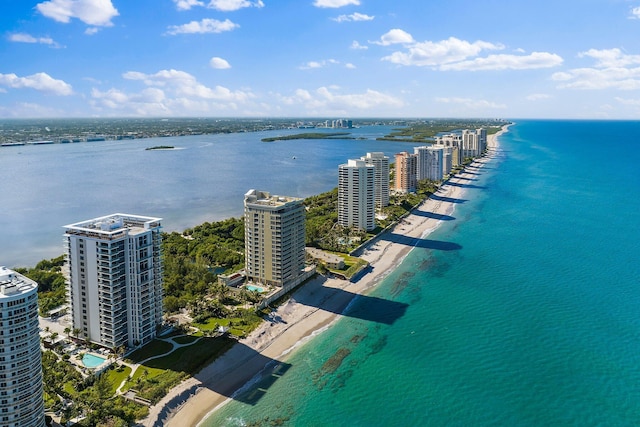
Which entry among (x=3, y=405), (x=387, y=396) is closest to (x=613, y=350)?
(x=387, y=396)

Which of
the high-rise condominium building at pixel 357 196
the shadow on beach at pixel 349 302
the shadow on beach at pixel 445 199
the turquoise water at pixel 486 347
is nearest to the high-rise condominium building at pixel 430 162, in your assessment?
the shadow on beach at pixel 445 199

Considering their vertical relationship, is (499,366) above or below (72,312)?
below

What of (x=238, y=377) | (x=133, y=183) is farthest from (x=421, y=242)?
(x=133, y=183)

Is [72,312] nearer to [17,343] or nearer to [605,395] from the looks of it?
[17,343]

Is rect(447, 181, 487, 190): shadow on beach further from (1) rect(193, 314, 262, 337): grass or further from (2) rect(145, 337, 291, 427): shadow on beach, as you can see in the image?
(2) rect(145, 337, 291, 427): shadow on beach

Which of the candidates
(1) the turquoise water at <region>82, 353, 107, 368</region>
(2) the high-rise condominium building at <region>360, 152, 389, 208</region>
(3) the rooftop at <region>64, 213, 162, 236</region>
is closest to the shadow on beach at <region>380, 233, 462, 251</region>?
(2) the high-rise condominium building at <region>360, 152, 389, 208</region>

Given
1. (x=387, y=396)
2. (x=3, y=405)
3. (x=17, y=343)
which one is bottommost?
(x=387, y=396)
